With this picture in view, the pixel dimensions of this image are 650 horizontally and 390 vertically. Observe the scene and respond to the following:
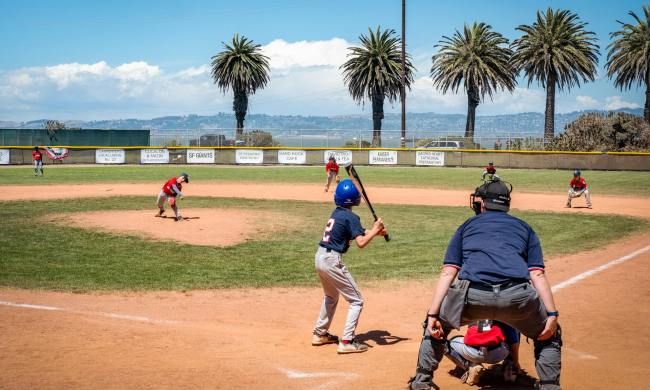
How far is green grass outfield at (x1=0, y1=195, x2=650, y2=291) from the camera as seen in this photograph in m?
11.6

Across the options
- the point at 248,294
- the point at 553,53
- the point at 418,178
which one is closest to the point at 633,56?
the point at 553,53

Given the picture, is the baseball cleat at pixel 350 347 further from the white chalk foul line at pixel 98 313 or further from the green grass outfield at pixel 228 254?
the green grass outfield at pixel 228 254

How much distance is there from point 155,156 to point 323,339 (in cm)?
4936

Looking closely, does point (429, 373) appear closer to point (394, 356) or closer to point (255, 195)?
point (394, 356)

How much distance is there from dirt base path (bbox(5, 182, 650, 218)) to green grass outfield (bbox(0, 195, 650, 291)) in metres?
3.55

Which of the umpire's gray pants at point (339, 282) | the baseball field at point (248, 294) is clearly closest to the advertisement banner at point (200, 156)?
the baseball field at point (248, 294)

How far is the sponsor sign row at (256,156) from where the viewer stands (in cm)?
5372

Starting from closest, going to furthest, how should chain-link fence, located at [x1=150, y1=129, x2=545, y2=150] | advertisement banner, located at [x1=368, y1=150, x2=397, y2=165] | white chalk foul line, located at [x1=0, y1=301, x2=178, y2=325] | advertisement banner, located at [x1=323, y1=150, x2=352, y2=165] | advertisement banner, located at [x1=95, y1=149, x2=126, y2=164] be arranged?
white chalk foul line, located at [x1=0, y1=301, x2=178, y2=325] → advertisement banner, located at [x1=323, y1=150, x2=352, y2=165] → advertisement banner, located at [x1=95, y1=149, x2=126, y2=164] → advertisement banner, located at [x1=368, y1=150, x2=397, y2=165] → chain-link fence, located at [x1=150, y1=129, x2=545, y2=150]

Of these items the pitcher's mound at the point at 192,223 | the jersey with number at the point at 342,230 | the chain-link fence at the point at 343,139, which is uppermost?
the chain-link fence at the point at 343,139

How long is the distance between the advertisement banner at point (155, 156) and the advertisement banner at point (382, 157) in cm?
1756

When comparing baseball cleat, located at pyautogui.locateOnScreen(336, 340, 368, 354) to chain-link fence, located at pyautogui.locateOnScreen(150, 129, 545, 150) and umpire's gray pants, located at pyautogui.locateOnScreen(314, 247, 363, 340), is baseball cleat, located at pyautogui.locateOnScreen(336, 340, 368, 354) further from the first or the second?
chain-link fence, located at pyautogui.locateOnScreen(150, 129, 545, 150)

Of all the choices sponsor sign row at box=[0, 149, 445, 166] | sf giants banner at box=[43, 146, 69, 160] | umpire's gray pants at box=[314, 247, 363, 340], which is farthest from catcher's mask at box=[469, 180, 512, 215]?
sf giants banner at box=[43, 146, 69, 160]

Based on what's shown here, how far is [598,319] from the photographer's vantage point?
9031 mm

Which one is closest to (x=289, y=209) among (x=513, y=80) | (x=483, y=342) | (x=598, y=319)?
(x=598, y=319)
